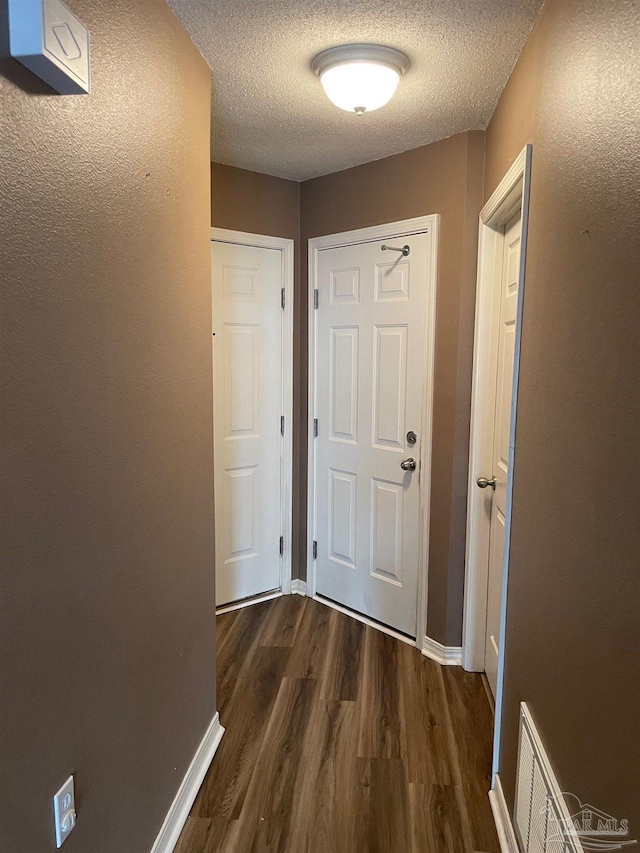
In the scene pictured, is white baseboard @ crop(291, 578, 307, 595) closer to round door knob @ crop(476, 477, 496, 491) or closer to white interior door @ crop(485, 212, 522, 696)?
white interior door @ crop(485, 212, 522, 696)

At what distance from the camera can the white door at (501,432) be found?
2186 millimetres

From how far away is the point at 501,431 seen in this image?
229 cm

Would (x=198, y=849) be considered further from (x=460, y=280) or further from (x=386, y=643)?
(x=460, y=280)

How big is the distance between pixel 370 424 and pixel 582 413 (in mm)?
1820

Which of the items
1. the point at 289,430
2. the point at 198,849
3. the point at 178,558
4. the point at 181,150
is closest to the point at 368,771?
the point at 198,849

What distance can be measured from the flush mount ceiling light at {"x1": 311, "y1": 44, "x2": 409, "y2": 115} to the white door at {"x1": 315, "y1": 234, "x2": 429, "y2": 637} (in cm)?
83

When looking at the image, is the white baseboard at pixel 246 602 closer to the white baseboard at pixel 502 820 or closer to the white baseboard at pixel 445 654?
the white baseboard at pixel 445 654

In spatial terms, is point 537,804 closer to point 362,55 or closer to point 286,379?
point 362,55

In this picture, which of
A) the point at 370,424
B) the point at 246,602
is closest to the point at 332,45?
the point at 370,424

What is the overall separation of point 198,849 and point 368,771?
23.9 inches

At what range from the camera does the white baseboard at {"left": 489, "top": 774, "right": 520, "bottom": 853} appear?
1.60 metres

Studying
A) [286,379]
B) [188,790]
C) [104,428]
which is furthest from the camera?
[286,379]

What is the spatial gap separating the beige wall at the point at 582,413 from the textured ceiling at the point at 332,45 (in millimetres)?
198

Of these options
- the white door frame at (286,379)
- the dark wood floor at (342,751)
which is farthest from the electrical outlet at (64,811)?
the white door frame at (286,379)
